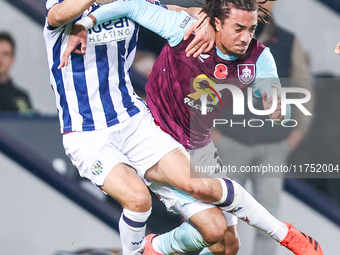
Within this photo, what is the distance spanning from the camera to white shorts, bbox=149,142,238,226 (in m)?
2.23

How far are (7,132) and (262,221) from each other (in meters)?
1.69

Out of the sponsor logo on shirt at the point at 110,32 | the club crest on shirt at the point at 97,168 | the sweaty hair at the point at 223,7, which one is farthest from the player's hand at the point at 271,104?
the club crest on shirt at the point at 97,168

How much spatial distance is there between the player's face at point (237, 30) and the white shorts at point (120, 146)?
1.96ft

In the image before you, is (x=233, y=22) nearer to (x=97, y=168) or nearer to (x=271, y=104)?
(x=271, y=104)

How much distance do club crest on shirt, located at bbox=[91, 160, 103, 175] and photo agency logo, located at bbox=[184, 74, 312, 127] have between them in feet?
2.01

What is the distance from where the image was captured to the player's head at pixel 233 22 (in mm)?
Answer: 2156

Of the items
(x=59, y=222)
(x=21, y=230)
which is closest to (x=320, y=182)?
(x=59, y=222)

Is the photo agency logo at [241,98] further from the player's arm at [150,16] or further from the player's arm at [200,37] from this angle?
the player's arm at [150,16]

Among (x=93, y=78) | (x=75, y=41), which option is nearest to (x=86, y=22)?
(x=75, y=41)

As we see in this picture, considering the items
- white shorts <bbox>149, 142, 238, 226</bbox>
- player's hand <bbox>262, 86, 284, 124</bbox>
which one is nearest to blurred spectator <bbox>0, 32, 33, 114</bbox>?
white shorts <bbox>149, 142, 238, 226</bbox>

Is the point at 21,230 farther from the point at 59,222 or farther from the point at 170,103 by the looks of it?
the point at 170,103

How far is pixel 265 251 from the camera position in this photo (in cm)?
268

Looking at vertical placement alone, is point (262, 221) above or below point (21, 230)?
above

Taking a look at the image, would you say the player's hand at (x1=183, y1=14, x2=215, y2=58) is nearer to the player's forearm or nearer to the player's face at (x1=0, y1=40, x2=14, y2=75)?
the player's forearm
